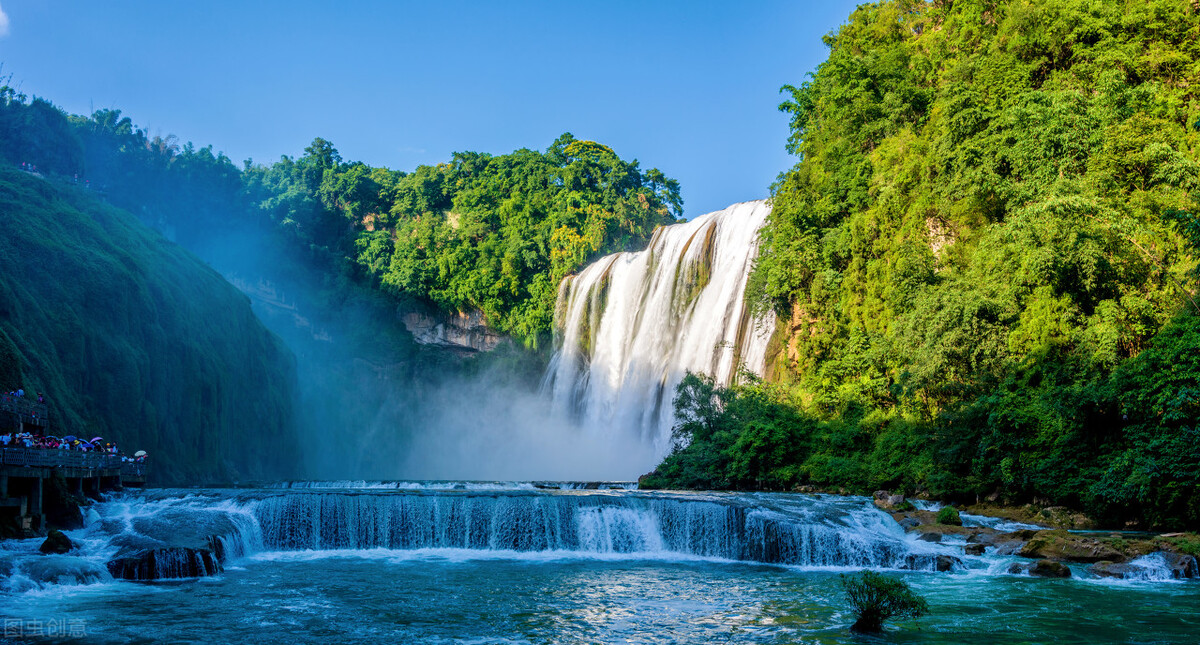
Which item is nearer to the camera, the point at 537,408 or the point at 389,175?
the point at 537,408

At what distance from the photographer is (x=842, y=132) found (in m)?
31.1

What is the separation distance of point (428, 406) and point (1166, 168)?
144 ft

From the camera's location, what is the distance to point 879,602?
32.0 ft

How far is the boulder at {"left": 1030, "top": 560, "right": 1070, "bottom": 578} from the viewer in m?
13.9

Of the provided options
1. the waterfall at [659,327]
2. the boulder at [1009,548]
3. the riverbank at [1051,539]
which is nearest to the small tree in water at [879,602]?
the riverbank at [1051,539]

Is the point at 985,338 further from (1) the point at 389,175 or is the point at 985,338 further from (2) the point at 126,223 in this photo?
(1) the point at 389,175

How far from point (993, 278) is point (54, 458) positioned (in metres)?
23.3

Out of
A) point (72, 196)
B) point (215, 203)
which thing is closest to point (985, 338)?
point (72, 196)

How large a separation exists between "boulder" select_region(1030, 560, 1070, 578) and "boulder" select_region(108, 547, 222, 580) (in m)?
14.9

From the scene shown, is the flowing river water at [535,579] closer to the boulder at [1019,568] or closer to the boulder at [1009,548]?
the boulder at [1019,568]

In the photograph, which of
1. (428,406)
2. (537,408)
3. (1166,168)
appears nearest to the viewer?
(1166,168)

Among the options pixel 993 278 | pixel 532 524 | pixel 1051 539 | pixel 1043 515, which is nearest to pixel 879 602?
pixel 1051 539

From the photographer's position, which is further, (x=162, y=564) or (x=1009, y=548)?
(x=1009, y=548)

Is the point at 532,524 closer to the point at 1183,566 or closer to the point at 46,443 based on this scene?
the point at 46,443
